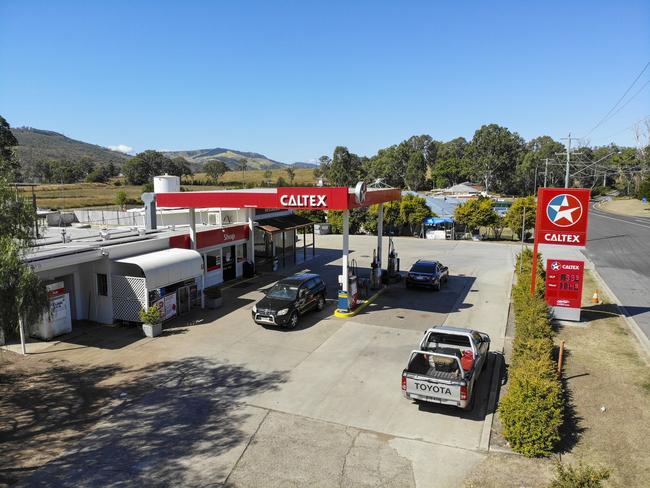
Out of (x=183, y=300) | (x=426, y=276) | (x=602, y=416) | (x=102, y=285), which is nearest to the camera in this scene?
(x=602, y=416)

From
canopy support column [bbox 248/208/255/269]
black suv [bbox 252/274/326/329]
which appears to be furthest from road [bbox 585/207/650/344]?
canopy support column [bbox 248/208/255/269]

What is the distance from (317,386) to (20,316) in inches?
269

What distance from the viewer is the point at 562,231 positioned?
16.9m

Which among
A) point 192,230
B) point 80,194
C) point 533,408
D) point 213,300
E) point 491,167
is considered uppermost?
point 491,167

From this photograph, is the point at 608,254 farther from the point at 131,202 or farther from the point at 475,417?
the point at 131,202

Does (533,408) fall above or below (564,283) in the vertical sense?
below

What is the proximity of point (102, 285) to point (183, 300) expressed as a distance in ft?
9.93

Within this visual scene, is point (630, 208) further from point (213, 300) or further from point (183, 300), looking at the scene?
point (183, 300)

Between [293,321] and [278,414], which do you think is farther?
[293,321]

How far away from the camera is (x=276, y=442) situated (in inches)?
353

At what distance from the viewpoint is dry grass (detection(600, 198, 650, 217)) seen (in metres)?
74.9

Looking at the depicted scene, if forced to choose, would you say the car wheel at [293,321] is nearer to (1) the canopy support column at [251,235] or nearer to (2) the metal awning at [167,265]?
(2) the metal awning at [167,265]

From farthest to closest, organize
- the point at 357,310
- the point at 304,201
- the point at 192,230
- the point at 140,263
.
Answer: the point at 192,230
the point at 357,310
the point at 304,201
the point at 140,263

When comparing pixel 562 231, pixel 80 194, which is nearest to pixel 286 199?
pixel 562 231
